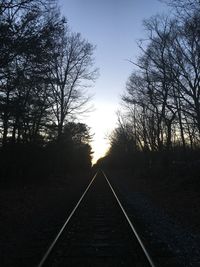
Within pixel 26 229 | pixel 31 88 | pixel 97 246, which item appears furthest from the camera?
pixel 31 88

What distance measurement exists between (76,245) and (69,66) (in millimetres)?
29508

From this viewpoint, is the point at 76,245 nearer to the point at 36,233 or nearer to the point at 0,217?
the point at 36,233

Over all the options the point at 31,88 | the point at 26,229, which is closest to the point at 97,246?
the point at 26,229

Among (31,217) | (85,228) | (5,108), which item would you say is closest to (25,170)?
(5,108)

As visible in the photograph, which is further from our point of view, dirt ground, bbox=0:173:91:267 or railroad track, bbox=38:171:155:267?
dirt ground, bbox=0:173:91:267

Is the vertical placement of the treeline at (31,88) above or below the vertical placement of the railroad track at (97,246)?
above

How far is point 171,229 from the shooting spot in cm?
1073

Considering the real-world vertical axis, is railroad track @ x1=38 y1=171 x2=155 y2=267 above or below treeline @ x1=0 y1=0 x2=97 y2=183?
below

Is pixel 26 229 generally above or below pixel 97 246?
above

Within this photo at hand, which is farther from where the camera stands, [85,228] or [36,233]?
[85,228]

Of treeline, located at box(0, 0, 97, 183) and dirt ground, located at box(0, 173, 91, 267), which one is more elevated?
treeline, located at box(0, 0, 97, 183)

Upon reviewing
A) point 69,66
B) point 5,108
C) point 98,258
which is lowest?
point 98,258

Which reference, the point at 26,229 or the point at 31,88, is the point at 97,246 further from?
the point at 31,88

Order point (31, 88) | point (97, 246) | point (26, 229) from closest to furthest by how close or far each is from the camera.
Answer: point (97, 246) → point (26, 229) → point (31, 88)
